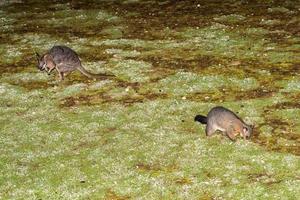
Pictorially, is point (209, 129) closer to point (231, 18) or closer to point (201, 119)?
point (201, 119)

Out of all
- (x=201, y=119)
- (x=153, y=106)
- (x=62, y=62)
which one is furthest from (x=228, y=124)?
(x=62, y=62)

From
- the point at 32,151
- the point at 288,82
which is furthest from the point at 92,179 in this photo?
the point at 288,82

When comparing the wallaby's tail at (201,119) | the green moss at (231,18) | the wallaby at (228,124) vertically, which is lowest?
the green moss at (231,18)

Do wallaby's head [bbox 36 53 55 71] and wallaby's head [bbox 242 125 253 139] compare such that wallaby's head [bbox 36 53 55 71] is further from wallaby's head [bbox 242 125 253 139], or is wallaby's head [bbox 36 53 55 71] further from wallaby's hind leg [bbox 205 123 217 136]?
wallaby's head [bbox 242 125 253 139]

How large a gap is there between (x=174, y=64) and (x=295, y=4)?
66.5 feet

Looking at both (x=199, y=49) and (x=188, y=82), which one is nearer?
(x=188, y=82)

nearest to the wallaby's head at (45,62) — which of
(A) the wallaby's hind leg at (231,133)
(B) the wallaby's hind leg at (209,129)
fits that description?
(B) the wallaby's hind leg at (209,129)

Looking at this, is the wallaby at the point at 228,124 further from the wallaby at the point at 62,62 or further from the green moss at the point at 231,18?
the green moss at the point at 231,18

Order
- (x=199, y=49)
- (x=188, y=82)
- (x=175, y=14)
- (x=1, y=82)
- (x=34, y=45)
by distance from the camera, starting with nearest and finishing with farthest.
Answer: (x=188, y=82) → (x=1, y=82) → (x=199, y=49) → (x=34, y=45) → (x=175, y=14)

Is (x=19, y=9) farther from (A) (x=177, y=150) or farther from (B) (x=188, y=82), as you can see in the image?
(A) (x=177, y=150)

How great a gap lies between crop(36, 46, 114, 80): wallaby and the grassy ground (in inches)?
25.5

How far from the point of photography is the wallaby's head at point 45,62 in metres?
33.8

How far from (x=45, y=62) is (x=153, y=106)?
29.8 ft

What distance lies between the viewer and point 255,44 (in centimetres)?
3919
